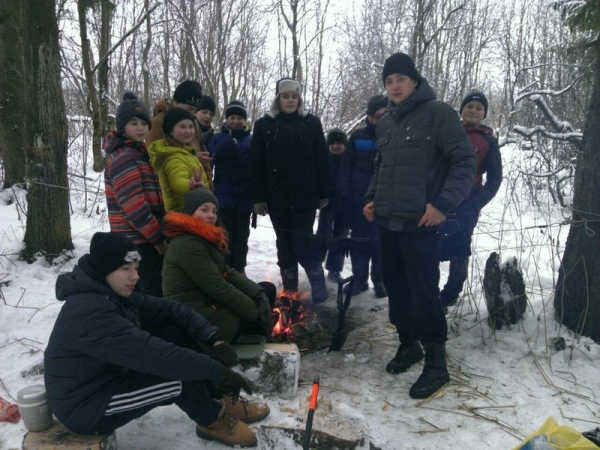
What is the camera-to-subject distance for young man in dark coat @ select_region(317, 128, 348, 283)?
16.4 feet

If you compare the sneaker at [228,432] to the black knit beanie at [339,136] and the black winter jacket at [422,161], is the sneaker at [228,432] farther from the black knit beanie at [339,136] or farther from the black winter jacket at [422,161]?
the black knit beanie at [339,136]

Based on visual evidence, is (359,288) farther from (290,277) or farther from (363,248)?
(290,277)

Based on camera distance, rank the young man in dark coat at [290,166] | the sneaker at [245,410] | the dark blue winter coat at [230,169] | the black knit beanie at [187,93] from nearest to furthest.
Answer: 1. the sneaker at [245,410]
2. the black knit beanie at [187,93]
3. the young man in dark coat at [290,166]
4. the dark blue winter coat at [230,169]

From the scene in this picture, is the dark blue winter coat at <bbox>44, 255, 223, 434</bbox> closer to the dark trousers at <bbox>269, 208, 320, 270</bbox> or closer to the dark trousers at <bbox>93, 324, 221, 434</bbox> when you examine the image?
the dark trousers at <bbox>93, 324, 221, 434</bbox>

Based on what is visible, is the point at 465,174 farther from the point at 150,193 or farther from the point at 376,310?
the point at 150,193

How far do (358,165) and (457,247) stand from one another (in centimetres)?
141

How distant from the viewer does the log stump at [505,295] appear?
3715 millimetres

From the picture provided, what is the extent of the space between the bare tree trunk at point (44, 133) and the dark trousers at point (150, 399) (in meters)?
3.47

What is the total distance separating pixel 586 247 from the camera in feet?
11.4

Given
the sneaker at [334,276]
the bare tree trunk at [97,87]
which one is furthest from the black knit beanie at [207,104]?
the bare tree trunk at [97,87]

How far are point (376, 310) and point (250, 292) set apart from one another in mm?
1712

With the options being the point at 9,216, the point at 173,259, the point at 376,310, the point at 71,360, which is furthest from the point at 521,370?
the point at 9,216

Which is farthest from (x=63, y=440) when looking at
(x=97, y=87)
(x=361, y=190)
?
(x=97, y=87)

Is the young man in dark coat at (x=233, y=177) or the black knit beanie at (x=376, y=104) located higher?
the black knit beanie at (x=376, y=104)
